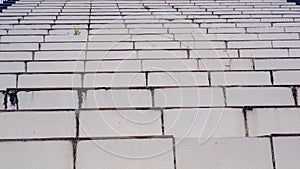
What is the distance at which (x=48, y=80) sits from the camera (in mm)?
1684

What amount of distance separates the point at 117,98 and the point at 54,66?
2.09 ft

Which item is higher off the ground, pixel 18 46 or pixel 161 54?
pixel 18 46

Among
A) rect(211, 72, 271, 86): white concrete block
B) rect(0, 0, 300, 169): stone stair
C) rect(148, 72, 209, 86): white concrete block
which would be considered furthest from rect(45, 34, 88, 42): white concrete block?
rect(211, 72, 271, 86): white concrete block

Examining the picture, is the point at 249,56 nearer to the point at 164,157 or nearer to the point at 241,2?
the point at 164,157

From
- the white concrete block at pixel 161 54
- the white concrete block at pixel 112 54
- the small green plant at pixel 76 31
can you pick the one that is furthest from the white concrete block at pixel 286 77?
the small green plant at pixel 76 31

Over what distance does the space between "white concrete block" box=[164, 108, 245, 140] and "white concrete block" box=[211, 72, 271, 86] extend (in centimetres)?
46

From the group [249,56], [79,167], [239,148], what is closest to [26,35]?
[249,56]

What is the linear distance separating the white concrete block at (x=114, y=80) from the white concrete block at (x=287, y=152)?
745 mm

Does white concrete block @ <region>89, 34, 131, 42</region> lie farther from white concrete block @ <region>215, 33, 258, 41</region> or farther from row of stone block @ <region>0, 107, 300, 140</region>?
row of stone block @ <region>0, 107, 300, 140</region>

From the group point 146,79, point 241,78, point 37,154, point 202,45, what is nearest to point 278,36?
point 202,45

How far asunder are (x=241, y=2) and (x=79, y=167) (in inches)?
125

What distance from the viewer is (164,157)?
1.05m

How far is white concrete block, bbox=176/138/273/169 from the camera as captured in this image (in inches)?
40.9

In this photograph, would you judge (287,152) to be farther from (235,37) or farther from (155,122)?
(235,37)
